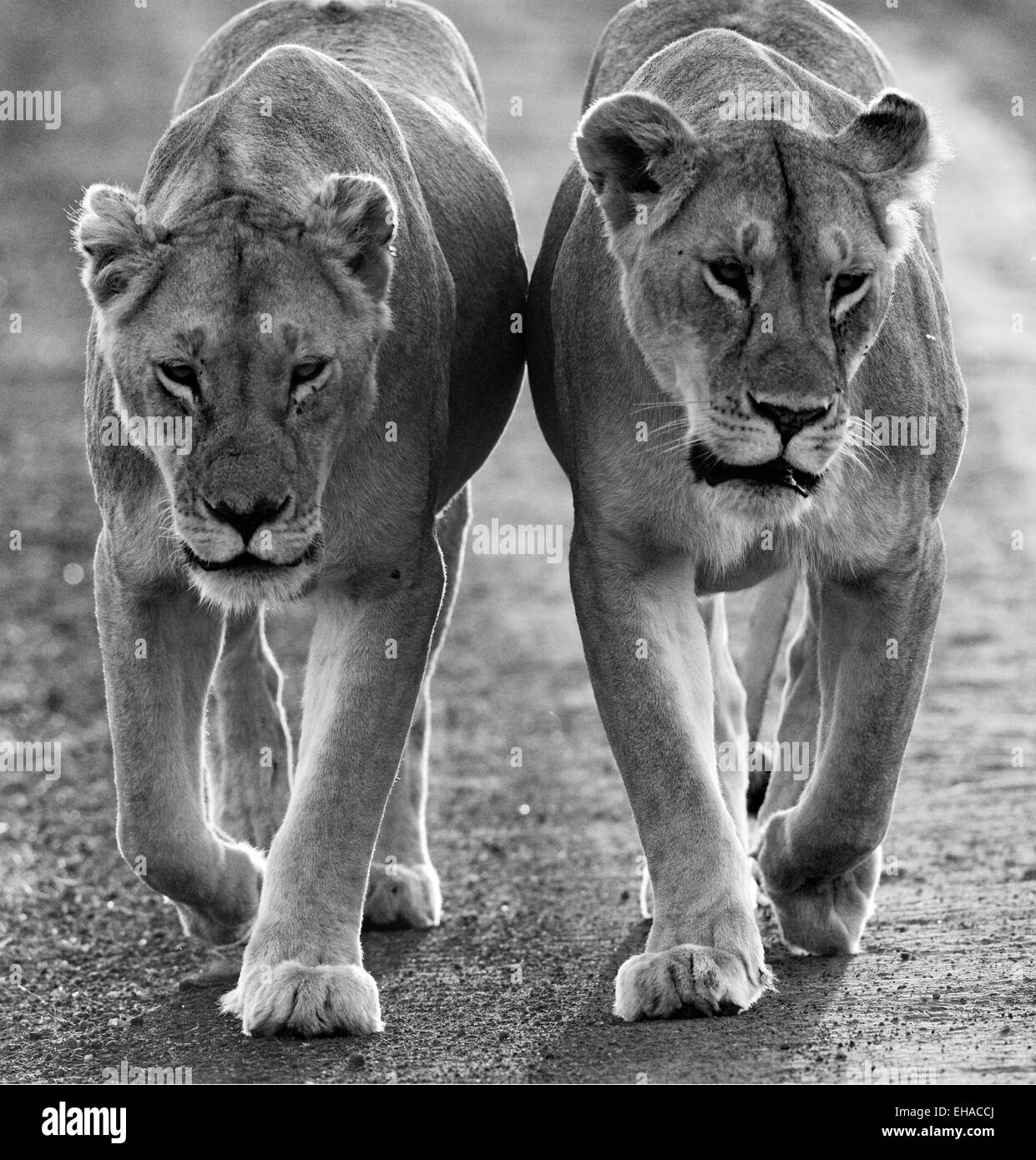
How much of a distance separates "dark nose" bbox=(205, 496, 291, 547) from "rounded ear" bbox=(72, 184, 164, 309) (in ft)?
1.95

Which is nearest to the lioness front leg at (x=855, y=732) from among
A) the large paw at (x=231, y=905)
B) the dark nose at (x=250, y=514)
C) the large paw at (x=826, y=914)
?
the large paw at (x=826, y=914)

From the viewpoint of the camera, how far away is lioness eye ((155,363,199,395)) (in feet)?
17.6

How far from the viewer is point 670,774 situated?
18.9ft

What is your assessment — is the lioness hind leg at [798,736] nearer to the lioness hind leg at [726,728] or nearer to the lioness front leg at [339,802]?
the lioness hind leg at [726,728]

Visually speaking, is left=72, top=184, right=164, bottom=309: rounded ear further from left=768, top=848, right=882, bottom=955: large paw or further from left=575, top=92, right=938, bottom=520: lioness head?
left=768, top=848, right=882, bottom=955: large paw

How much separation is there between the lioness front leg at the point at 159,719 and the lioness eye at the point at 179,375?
731 mm

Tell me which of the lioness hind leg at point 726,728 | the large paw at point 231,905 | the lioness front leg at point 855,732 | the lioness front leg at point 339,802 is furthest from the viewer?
the lioness hind leg at point 726,728

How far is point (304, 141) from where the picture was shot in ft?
19.2

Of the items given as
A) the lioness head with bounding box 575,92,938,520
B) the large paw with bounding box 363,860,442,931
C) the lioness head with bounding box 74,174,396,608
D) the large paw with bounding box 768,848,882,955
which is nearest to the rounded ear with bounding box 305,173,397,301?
the lioness head with bounding box 74,174,396,608

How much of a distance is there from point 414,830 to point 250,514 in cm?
229

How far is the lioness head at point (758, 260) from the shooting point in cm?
546

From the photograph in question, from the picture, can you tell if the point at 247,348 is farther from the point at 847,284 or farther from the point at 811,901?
the point at 811,901
